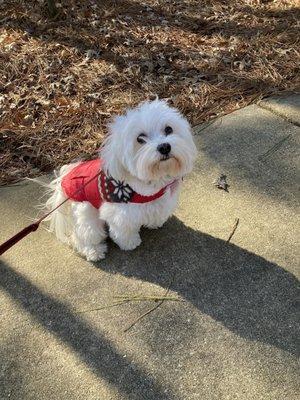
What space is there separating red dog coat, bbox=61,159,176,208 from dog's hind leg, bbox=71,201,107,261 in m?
0.06

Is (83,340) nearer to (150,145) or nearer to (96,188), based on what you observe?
(96,188)

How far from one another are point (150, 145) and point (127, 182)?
356 millimetres

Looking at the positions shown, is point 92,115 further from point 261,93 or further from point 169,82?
point 261,93

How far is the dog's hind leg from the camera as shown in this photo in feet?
9.99

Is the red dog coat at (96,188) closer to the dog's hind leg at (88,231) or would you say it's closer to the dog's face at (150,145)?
the dog's hind leg at (88,231)

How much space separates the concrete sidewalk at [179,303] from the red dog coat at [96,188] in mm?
439

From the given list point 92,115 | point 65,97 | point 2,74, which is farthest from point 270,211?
point 2,74

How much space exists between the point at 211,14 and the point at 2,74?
252 cm

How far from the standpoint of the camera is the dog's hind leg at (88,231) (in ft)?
9.99

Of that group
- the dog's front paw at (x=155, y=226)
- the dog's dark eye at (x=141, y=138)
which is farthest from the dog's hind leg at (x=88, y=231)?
the dog's dark eye at (x=141, y=138)

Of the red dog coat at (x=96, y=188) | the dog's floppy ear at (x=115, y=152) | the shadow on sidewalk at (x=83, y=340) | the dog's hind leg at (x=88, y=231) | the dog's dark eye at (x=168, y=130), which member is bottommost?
the shadow on sidewalk at (x=83, y=340)

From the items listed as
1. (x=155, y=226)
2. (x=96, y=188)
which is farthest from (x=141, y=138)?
(x=155, y=226)

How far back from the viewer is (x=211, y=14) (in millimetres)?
5531

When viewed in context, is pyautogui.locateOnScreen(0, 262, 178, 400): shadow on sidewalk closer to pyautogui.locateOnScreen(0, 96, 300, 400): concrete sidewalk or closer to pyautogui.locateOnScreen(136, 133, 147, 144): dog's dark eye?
pyautogui.locateOnScreen(0, 96, 300, 400): concrete sidewalk
